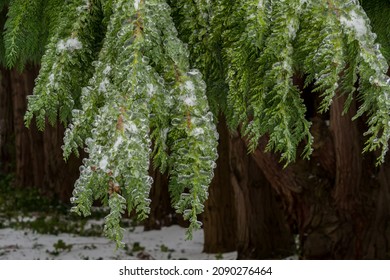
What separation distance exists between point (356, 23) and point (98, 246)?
28.0ft

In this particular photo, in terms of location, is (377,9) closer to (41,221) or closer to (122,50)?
(122,50)

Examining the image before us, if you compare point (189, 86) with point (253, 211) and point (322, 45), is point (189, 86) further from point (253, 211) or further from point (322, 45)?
point (253, 211)

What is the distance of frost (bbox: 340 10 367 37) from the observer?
77.7 inches

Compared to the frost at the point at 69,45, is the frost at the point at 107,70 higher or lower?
lower

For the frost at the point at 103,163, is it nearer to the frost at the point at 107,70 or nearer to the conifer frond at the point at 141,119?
the conifer frond at the point at 141,119

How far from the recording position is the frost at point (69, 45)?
7.39ft

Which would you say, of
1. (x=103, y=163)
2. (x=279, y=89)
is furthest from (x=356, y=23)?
(x=103, y=163)

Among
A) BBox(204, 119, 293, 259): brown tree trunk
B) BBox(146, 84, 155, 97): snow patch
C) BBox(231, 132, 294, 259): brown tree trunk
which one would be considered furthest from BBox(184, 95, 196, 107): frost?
BBox(231, 132, 294, 259): brown tree trunk

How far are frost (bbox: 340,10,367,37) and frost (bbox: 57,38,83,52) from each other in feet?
3.10

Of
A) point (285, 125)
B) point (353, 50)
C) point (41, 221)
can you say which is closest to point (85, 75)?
point (285, 125)

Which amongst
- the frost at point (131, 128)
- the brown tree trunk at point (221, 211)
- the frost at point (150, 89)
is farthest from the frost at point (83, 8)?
the brown tree trunk at point (221, 211)

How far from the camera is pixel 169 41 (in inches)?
80.9

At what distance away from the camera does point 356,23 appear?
198 centimetres

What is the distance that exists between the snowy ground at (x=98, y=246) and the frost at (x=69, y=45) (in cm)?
652
